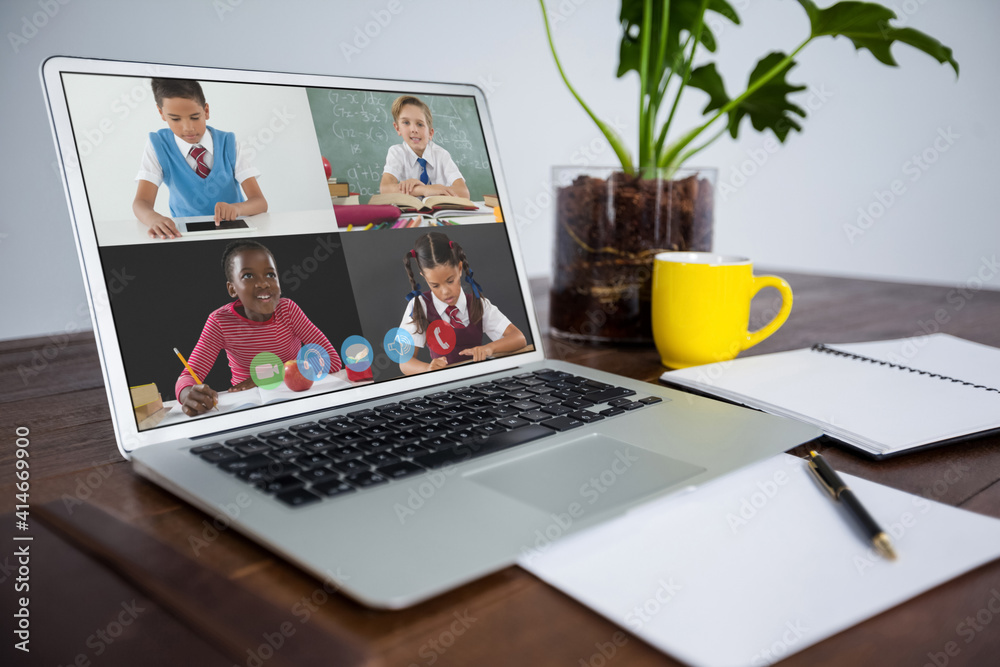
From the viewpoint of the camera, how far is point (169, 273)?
0.58 metres

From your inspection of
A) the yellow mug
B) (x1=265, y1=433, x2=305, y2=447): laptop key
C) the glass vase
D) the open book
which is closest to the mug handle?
the yellow mug

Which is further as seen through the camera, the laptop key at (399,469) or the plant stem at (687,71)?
the plant stem at (687,71)

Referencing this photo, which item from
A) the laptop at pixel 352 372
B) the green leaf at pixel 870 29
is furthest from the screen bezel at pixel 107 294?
the green leaf at pixel 870 29

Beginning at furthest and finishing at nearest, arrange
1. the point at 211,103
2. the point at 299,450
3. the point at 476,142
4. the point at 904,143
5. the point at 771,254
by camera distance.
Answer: the point at 904,143
the point at 771,254
the point at 476,142
the point at 211,103
the point at 299,450

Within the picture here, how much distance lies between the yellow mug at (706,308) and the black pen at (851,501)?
0.96ft

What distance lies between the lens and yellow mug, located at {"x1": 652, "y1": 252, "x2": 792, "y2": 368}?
0.80 metres

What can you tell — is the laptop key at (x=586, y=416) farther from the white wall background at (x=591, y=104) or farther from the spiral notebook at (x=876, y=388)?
the white wall background at (x=591, y=104)

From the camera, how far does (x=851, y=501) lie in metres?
0.44

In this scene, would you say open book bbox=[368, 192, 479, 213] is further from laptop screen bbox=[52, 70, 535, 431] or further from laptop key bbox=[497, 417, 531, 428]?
laptop key bbox=[497, 417, 531, 428]

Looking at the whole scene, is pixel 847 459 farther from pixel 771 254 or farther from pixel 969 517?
pixel 771 254

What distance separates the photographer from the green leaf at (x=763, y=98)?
1.02 meters

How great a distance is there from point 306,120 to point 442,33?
2.32 feet

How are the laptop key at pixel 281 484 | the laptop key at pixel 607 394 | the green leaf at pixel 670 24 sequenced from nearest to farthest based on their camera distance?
the laptop key at pixel 281 484 → the laptop key at pixel 607 394 → the green leaf at pixel 670 24

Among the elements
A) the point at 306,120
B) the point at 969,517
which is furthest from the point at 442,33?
the point at 969,517
